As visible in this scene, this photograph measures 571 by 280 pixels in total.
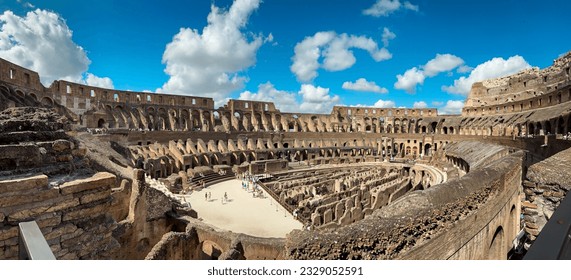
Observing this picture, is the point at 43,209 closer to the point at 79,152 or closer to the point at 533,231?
the point at 79,152

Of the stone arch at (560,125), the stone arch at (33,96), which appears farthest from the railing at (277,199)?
the stone arch at (560,125)

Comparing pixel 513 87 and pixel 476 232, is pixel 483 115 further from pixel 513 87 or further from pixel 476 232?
pixel 476 232

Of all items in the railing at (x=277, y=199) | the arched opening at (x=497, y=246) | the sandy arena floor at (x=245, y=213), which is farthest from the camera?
the railing at (x=277, y=199)

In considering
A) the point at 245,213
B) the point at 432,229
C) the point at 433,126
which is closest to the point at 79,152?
the point at 432,229

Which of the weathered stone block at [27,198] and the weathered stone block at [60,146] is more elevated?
the weathered stone block at [60,146]

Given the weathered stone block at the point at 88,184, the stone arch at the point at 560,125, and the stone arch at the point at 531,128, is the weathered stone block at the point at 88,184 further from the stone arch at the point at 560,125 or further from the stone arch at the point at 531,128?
the stone arch at the point at 531,128

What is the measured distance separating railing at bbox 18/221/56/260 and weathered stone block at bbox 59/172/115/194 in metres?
1.53

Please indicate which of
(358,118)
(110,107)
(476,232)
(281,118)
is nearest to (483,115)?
(358,118)

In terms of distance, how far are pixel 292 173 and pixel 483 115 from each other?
27.9 m

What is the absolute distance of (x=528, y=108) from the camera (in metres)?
27.9

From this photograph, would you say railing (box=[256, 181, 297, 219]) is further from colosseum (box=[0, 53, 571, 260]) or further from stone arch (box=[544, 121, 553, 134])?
stone arch (box=[544, 121, 553, 134])

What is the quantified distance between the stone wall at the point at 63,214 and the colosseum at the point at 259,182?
0.02 meters

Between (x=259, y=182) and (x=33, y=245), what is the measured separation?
18494 mm

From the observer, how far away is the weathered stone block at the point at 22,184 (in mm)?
3416
